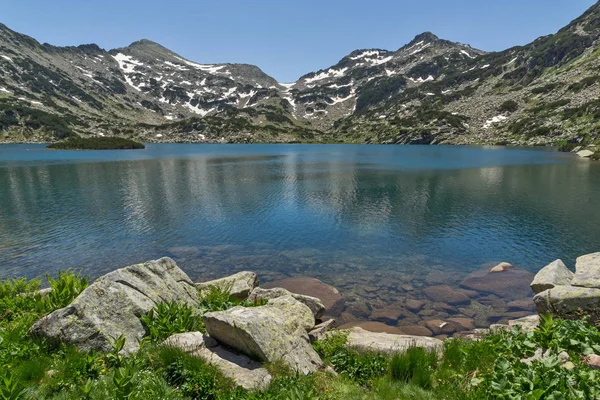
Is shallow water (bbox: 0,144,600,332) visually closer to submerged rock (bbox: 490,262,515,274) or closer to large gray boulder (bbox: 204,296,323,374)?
submerged rock (bbox: 490,262,515,274)

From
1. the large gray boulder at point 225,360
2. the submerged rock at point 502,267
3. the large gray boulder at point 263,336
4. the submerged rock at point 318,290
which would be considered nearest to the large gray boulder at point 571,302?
the large gray boulder at point 263,336

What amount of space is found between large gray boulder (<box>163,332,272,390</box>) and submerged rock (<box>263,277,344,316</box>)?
11.8 m

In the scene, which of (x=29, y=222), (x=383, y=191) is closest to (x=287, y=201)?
(x=383, y=191)

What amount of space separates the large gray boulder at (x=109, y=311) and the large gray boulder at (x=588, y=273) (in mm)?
20190

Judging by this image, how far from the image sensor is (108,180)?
7875 centimetres

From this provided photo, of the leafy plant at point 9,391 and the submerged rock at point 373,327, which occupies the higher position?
the leafy plant at point 9,391

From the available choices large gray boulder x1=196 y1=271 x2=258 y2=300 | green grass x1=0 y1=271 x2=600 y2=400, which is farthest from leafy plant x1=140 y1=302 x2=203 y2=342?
large gray boulder x1=196 y1=271 x2=258 y2=300

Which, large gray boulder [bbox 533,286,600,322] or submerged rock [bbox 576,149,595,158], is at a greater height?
large gray boulder [bbox 533,286,600,322]

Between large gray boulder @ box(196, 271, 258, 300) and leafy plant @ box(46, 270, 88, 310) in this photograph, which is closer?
leafy plant @ box(46, 270, 88, 310)

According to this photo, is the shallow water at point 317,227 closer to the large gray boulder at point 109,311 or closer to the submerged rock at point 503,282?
the submerged rock at point 503,282

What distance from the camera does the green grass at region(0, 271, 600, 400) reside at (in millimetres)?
7359

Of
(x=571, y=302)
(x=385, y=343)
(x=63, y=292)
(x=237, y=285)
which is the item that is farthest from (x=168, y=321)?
(x=571, y=302)

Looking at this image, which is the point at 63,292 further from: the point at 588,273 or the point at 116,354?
the point at 588,273

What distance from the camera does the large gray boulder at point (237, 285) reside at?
1953 cm
